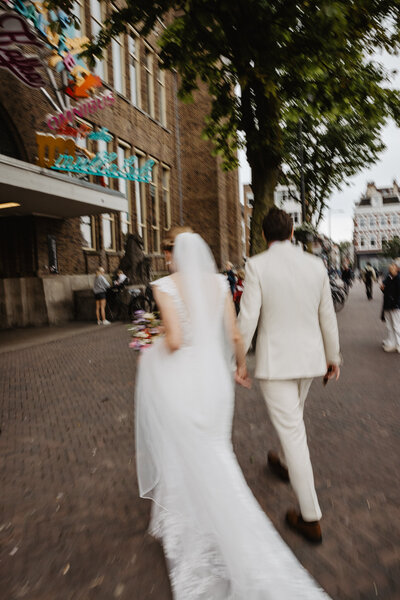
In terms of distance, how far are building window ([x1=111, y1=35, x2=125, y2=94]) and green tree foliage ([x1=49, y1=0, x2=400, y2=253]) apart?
10452 mm

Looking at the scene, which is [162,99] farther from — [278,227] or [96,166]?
[278,227]

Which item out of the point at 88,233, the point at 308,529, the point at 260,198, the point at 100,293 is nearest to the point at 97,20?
the point at 88,233

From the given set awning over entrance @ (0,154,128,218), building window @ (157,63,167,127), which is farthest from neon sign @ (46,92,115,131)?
building window @ (157,63,167,127)

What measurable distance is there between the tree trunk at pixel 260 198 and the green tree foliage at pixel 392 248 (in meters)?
69.5

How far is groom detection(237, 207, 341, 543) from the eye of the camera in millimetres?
2689

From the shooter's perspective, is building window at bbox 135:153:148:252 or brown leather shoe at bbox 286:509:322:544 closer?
brown leather shoe at bbox 286:509:322:544

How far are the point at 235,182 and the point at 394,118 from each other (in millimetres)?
22152

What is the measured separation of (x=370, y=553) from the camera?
254cm

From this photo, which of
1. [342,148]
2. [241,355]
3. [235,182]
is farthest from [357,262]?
[241,355]

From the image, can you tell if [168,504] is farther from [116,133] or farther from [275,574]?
[116,133]

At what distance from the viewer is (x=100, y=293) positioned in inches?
546

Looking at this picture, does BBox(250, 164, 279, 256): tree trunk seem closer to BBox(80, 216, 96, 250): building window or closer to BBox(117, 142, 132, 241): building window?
BBox(80, 216, 96, 250): building window

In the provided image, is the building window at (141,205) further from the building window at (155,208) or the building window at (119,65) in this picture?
the building window at (119,65)

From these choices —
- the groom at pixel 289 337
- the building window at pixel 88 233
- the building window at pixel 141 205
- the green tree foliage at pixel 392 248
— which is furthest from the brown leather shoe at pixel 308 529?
the green tree foliage at pixel 392 248
